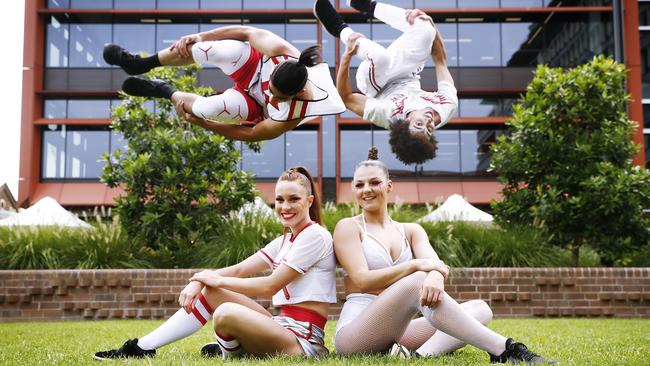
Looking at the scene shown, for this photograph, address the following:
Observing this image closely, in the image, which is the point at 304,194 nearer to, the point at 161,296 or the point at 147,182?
the point at 161,296

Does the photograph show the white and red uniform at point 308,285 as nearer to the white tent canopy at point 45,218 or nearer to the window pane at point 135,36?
the white tent canopy at point 45,218

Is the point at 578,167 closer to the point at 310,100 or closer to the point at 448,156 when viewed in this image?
the point at 310,100

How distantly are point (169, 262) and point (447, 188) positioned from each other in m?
13.5

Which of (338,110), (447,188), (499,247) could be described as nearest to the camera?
(338,110)

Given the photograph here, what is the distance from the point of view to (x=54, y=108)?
2338 centimetres

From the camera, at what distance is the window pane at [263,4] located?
75.0ft

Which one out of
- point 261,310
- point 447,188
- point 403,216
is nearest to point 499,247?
point 403,216

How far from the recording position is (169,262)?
9953 mm

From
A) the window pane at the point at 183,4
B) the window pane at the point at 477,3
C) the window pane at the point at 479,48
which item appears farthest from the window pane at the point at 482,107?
the window pane at the point at 183,4

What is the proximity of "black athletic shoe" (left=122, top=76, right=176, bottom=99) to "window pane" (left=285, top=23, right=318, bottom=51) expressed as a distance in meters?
16.7

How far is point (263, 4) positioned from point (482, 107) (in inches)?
303

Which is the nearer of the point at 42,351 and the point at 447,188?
the point at 42,351

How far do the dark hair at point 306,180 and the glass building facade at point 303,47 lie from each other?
16188 millimetres

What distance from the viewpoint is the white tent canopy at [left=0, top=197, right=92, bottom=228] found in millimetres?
11086
